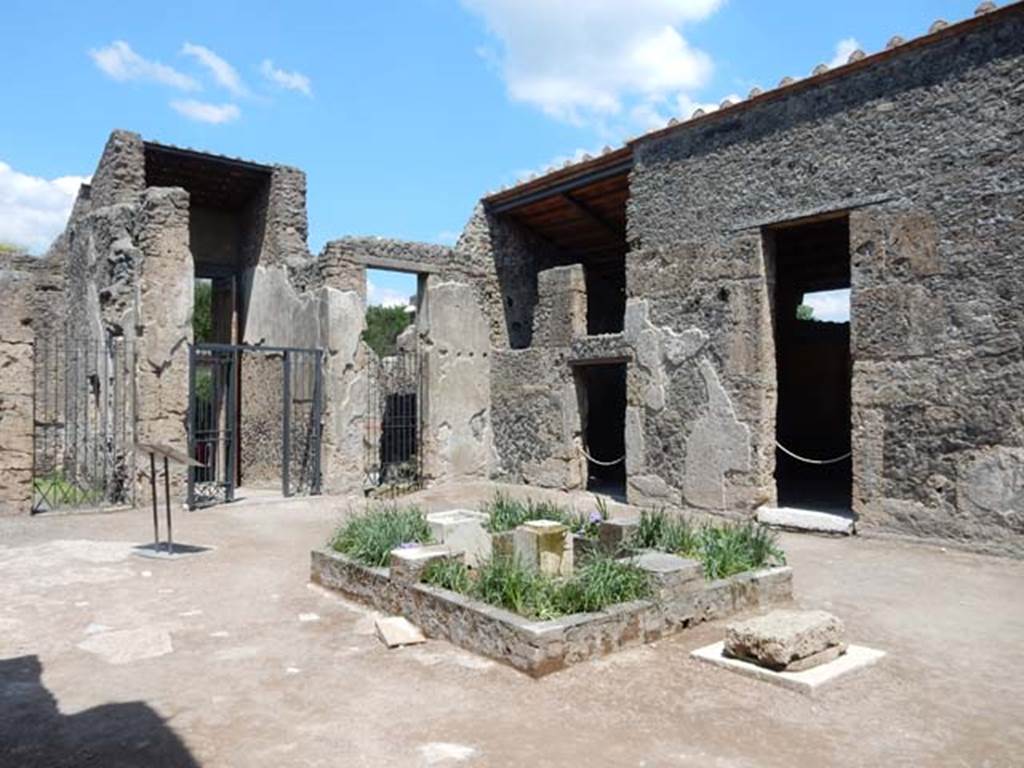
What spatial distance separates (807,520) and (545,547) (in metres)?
4.32

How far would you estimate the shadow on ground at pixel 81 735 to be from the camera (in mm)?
3260

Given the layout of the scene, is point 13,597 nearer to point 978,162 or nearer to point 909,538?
point 909,538

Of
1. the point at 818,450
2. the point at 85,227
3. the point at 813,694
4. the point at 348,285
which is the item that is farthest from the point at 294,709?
the point at 818,450

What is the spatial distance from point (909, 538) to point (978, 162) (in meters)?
3.62

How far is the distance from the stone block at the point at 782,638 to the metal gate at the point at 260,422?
7968 millimetres

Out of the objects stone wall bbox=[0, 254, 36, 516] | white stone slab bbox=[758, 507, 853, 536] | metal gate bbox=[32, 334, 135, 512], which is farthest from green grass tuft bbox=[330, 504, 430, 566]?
stone wall bbox=[0, 254, 36, 516]

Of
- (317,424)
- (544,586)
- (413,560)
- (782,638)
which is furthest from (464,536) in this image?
(317,424)

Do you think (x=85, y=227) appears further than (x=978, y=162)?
Yes

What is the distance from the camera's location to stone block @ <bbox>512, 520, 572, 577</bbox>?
560 centimetres

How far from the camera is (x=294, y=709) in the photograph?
3.82m

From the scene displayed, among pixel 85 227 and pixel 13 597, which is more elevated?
pixel 85 227

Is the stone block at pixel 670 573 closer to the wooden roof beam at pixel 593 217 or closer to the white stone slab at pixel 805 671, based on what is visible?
the white stone slab at pixel 805 671

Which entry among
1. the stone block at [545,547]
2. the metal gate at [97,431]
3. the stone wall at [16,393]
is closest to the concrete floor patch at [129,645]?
the stone block at [545,547]

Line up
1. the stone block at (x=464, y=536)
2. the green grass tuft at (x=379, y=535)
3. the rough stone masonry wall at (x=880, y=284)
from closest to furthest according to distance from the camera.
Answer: the green grass tuft at (x=379, y=535) → the stone block at (x=464, y=536) → the rough stone masonry wall at (x=880, y=284)
